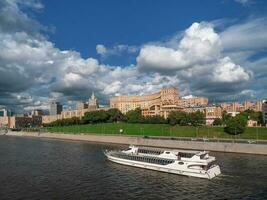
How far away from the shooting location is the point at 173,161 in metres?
61.7

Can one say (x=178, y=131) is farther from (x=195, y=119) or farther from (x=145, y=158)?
(x=145, y=158)

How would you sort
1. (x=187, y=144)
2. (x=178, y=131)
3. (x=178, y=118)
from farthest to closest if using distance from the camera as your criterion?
(x=178, y=118), (x=178, y=131), (x=187, y=144)

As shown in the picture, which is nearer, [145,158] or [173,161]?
[173,161]

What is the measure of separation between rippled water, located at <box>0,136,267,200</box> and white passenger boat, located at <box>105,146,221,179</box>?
1.36m

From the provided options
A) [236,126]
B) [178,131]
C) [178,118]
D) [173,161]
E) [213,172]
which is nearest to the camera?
[213,172]

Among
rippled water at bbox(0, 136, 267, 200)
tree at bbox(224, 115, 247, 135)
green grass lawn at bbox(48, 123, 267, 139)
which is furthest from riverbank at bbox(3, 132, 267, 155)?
tree at bbox(224, 115, 247, 135)

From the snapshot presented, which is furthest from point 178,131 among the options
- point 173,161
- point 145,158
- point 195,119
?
point 173,161

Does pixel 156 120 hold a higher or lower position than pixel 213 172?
higher

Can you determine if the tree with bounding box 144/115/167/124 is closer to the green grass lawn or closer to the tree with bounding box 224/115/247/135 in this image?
the green grass lawn

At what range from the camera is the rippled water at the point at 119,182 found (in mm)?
44312

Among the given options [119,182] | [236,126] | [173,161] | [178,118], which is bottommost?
[119,182]

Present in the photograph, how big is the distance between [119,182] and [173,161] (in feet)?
40.8

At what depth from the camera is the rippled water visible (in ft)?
145

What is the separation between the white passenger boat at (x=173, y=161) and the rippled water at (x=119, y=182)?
1.36 m
